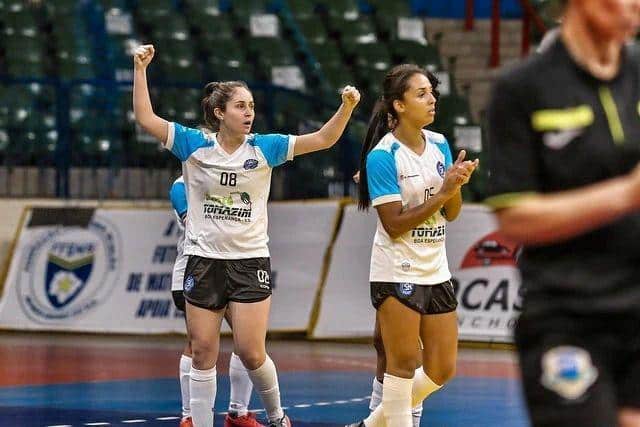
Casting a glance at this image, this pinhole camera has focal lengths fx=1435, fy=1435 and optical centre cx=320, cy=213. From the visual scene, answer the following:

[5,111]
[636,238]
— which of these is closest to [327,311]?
[5,111]

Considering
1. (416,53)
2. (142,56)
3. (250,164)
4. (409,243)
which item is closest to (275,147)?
(250,164)

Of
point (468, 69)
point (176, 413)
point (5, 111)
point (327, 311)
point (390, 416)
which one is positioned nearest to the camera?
point (390, 416)

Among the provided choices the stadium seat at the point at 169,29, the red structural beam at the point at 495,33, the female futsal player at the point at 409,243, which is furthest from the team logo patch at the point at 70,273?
the female futsal player at the point at 409,243

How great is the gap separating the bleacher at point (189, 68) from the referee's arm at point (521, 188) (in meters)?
12.5

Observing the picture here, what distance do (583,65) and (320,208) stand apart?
11.9 meters

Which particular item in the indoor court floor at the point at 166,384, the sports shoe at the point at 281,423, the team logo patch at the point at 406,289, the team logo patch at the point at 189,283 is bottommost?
the indoor court floor at the point at 166,384

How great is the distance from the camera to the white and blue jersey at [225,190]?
8133 millimetres

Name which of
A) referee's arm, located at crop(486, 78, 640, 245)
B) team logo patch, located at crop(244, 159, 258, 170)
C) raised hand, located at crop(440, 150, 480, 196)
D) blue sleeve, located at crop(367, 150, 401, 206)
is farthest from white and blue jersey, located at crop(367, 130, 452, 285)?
referee's arm, located at crop(486, 78, 640, 245)

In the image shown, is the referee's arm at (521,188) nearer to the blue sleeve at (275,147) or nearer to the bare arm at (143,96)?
the bare arm at (143,96)

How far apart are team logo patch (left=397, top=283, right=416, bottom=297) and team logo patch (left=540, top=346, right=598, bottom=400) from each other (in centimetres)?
333

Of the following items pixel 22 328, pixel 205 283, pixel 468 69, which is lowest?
pixel 22 328

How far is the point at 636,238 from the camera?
12.3ft

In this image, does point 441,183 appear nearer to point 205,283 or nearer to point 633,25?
point 205,283

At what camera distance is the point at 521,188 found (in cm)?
372
